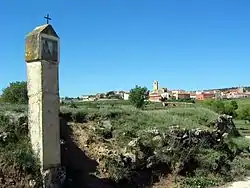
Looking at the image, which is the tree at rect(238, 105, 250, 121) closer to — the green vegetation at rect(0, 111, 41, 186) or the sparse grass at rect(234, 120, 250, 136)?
the sparse grass at rect(234, 120, 250, 136)

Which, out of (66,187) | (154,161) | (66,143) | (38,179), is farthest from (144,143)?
(38,179)

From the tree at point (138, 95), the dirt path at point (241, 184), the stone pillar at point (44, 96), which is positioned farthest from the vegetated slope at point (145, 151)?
the tree at point (138, 95)

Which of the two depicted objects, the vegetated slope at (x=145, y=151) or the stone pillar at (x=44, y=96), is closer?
the stone pillar at (x=44, y=96)

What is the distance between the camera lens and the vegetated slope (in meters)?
13.7

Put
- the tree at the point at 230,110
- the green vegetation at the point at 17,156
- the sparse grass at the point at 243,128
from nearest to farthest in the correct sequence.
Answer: the green vegetation at the point at 17,156 < the sparse grass at the point at 243,128 < the tree at the point at 230,110

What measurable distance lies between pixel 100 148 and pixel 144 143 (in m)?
2.07

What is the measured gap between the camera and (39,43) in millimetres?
11258

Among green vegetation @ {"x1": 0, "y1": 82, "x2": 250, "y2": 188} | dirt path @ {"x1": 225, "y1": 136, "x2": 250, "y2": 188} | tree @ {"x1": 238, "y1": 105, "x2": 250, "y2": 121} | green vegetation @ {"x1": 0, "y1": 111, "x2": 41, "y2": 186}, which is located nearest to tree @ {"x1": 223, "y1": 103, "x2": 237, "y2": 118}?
tree @ {"x1": 238, "y1": 105, "x2": 250, "y2": 121}

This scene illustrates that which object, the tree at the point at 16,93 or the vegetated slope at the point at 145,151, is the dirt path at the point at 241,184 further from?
the tree at the point at 16,93

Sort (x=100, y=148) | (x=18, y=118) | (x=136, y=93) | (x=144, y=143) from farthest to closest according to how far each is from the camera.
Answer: (x=136, y=93)
(x=144, y=143)
(x=100, y=148)
(x=18, y=118)

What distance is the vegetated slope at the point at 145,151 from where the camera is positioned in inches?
540

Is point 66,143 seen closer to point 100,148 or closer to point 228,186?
point 100,148

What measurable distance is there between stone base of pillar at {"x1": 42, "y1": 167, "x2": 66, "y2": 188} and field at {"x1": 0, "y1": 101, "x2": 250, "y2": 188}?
11.7 inches

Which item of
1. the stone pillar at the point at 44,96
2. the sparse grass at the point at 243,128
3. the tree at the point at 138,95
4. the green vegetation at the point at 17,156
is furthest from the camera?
the sparse grass at the point at 243,128
